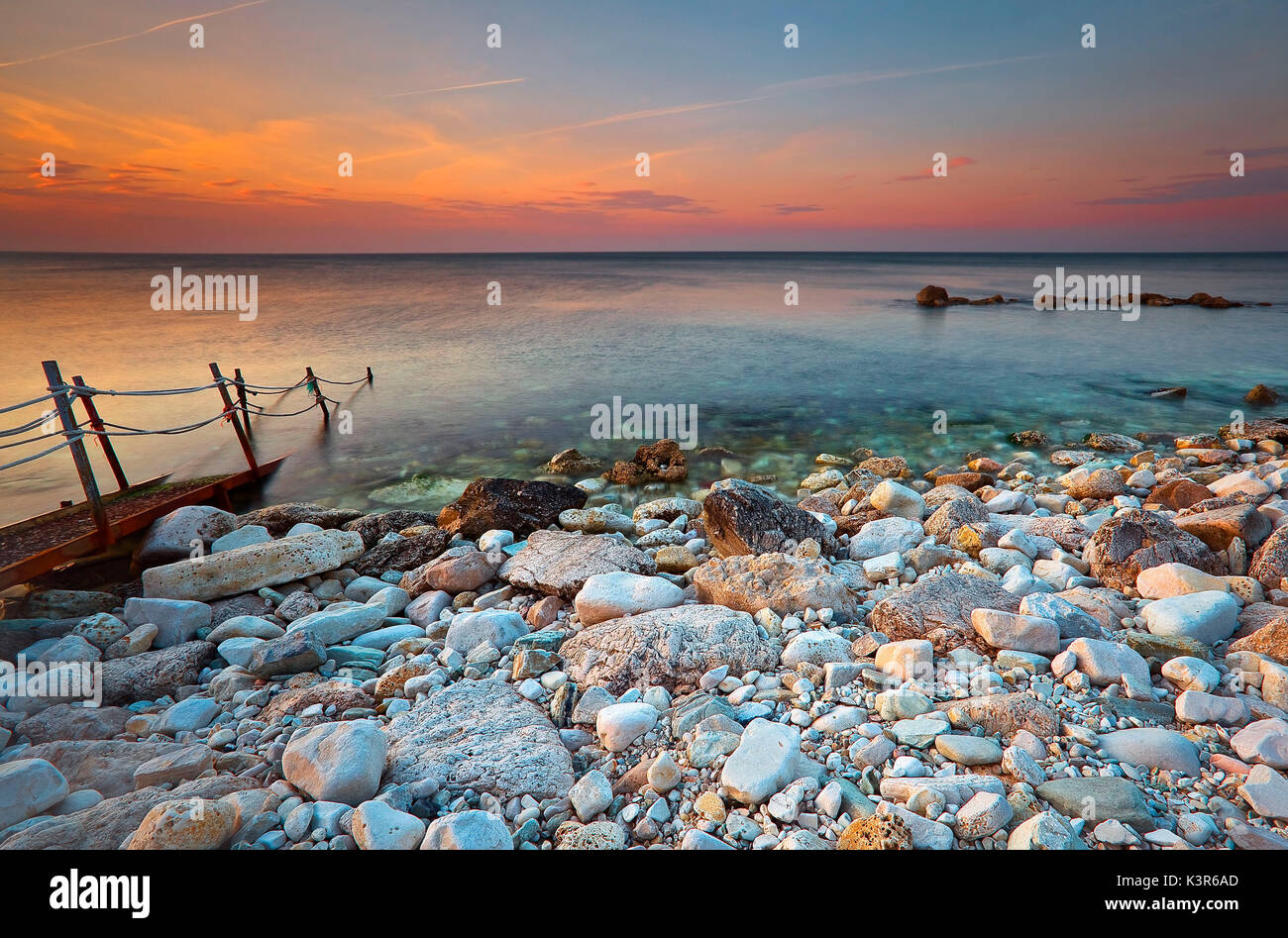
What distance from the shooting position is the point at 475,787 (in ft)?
9.25

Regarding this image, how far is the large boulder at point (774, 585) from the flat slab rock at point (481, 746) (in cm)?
165

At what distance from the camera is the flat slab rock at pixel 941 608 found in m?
3.70

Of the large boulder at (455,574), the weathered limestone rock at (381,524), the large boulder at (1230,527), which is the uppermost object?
the large boulder at (1230,527)

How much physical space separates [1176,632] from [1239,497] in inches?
131

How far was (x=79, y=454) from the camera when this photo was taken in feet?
19.8

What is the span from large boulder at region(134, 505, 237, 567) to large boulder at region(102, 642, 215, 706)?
2275 millimetres

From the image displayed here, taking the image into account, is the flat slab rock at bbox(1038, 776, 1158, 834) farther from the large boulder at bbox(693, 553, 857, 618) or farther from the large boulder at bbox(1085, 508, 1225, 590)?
the large boulder at bbox(1085, 508, 1225, 590)

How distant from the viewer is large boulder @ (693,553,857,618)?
4297mm

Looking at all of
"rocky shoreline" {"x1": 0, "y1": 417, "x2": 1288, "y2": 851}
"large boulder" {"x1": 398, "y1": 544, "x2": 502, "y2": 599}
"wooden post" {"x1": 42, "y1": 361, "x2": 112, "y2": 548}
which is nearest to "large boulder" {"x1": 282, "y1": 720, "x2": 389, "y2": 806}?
"rocky shoreline" {"x1": 0, "y1": 417, "x2": 1288, "y2": 851}

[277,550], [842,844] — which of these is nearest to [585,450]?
[277,550]

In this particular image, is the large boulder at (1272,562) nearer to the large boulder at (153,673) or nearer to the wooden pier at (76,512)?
the large boulder at (153,673)

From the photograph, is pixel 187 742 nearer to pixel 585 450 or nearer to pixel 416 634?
pixel 416 634

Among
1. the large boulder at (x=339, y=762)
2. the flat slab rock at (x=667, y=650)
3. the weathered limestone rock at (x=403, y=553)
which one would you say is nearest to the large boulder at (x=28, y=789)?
the large boulder at (x=339, y=762)
